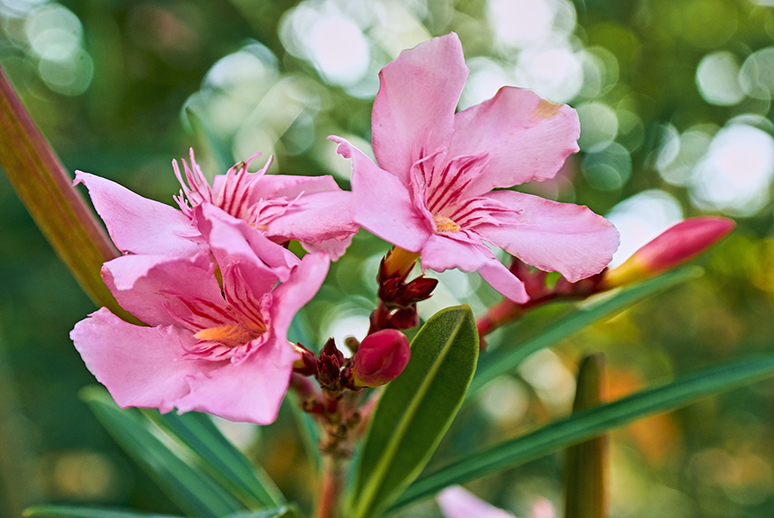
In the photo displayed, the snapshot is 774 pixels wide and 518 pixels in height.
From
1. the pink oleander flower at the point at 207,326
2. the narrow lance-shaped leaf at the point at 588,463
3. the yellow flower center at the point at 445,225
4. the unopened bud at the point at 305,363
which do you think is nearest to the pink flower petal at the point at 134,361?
the pink oleander flower at the point at 207,326

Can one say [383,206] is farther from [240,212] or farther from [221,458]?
[221,458]

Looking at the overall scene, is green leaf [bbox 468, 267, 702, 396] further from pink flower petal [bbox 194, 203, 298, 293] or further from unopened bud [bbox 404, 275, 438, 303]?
pink flower petal [bbox 194, 203, 298, 293]

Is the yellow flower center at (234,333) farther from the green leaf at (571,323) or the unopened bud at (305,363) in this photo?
the green leaf at (571,323)

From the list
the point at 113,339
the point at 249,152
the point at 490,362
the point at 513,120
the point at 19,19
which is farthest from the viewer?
the point at 19,19

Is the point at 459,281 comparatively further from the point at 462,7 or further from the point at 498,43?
the point at 462,7

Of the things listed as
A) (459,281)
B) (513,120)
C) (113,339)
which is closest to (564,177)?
(459,281)

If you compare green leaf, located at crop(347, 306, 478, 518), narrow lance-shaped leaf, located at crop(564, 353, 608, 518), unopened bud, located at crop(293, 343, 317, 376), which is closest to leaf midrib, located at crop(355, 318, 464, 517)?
green leaf, located at crop(347, 306, 478, 518)
